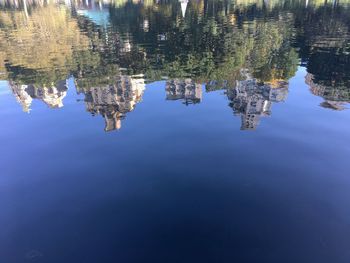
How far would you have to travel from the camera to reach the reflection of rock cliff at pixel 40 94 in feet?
119

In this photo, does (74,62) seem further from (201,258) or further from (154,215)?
(201,258)

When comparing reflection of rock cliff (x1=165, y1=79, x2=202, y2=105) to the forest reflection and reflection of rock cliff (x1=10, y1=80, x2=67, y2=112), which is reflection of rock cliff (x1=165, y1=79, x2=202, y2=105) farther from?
reflection of rock cliff (x1=10, y1=80, x2=67, y2=112)

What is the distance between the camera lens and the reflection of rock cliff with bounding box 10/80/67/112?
3635cm

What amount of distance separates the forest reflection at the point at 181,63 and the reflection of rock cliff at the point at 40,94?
125 mm

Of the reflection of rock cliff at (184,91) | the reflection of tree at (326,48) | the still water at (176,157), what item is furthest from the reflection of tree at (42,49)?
the reflection of tree at (326,48)

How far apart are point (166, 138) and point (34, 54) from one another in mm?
39763

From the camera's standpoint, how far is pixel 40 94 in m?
39.4

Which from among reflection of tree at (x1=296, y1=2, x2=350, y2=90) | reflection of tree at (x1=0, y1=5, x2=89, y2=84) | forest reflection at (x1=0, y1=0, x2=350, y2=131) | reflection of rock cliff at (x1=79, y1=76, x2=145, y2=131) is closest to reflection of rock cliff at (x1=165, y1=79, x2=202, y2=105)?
forest reflection at (x1=0, y1=0, x2=350, y2=131)

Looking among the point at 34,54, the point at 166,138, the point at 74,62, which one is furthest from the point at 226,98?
the point at 34,54

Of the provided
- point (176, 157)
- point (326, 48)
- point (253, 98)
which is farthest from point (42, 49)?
point (326, 48)

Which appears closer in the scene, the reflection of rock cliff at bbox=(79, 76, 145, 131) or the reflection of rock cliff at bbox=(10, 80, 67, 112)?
the reflection of rock cliff at bbox=(79, 76, 145, 131)

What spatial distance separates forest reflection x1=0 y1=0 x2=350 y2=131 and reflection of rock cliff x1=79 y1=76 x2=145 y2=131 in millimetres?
111

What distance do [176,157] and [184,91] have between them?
13155 mm

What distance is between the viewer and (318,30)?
2729 inches
